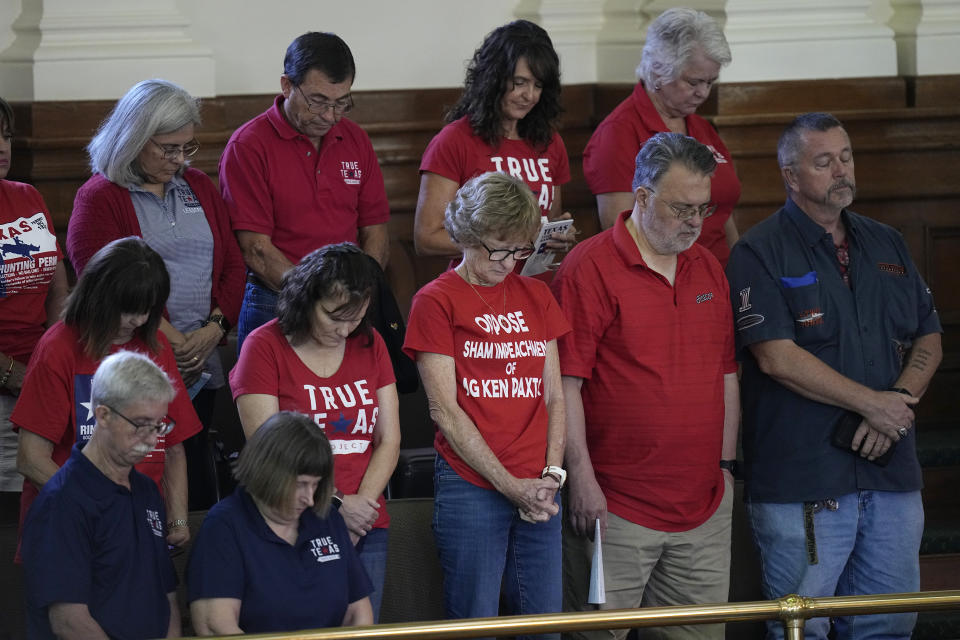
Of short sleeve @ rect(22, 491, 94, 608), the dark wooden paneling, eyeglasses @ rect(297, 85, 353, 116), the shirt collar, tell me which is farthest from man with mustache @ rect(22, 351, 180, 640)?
the dark wooden paneling

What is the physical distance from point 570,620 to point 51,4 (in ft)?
12.1

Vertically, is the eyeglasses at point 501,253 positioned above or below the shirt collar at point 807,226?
below

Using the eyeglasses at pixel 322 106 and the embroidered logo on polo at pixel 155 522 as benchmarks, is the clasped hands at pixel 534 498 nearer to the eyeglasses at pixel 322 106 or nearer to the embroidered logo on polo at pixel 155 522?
the embroidered logo on polo at pixel 155 522

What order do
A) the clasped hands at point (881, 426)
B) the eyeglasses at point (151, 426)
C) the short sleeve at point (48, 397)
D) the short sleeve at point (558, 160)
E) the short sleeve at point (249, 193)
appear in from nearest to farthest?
the eyeglasses at point (151, 426)
the short sleeve at point (48, 397)
the clasped hands at point (881, 426)
the short sleeve at point (249, 193)
the short sleeve at point (558, 160)

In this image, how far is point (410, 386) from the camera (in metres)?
3.98

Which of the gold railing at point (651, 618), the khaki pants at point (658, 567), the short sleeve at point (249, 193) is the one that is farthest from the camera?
the short sleeve at point (249, 193)

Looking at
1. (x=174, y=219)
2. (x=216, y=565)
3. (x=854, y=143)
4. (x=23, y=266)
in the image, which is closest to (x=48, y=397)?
(x=216, y=565)

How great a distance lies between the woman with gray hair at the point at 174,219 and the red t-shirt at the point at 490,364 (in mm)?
763

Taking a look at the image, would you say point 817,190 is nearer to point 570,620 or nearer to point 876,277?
point 876,277

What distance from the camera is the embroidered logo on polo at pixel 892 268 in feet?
12.7

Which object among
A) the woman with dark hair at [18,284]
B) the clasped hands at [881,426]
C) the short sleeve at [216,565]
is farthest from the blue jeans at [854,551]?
the woman with dark hair at [18,284]

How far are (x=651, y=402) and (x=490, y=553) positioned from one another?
1.95 feet

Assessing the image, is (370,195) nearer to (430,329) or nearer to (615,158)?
(615,158)

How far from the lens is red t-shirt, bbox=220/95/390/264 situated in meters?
4.08
